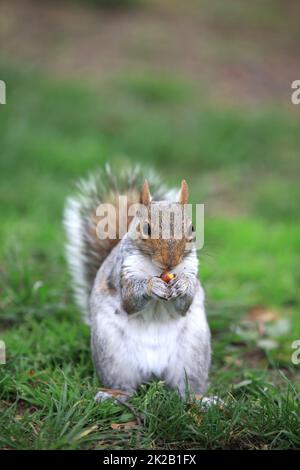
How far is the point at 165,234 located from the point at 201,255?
2.22 feet

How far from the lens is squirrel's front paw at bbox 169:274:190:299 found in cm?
216

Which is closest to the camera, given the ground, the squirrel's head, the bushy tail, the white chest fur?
the squirrel's head

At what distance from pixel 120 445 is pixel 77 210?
3.62 ft

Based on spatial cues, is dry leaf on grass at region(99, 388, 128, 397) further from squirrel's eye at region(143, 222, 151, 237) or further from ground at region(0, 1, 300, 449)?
squirrel's eye at region(143, 222, 151, 237)

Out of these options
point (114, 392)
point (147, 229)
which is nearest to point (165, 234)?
point (147, 229)

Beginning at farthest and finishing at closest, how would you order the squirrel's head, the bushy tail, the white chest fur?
1. the bushy tail
2. the white chest fur
3. the squirrel's head

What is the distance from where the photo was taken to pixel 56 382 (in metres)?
2.42

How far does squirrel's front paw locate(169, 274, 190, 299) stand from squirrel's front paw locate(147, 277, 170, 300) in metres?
0.01

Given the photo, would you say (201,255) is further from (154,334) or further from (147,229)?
(147,229)

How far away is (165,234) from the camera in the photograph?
2.07m

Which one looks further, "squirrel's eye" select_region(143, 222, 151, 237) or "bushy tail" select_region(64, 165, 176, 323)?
"bushy tail" select_region(64, 165, 176, 323)

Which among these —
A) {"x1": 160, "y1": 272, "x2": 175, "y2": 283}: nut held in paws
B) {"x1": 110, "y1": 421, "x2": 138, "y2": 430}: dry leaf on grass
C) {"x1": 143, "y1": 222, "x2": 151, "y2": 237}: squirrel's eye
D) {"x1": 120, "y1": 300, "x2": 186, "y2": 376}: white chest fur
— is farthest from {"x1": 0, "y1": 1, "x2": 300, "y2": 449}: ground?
{"x1": 143, "y1": 222, "x2": 151, "y2": 237}: squirrel's eye

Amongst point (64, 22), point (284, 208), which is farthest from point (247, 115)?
point (64, 22)

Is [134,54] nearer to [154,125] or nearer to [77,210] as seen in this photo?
[154,125]
